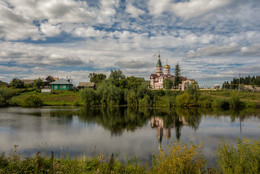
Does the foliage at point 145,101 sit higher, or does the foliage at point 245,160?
the foliage at point 245,160

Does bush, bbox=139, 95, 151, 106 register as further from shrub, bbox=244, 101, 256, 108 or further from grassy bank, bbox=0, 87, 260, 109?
shrub, bbox=244, 101, 256, 108

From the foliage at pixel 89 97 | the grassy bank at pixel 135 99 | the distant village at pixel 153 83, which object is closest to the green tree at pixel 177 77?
the distant village at pixel 153 83

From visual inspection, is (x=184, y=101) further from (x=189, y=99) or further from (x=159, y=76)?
(x=159, y=76)

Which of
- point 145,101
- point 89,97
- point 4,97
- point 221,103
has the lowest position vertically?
point 221,103

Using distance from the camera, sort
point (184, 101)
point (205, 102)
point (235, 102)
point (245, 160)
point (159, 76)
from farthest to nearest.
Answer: point (159, 76)
point (184, 101)
point (205, 102)
point (235, 102)
point (245, 160)

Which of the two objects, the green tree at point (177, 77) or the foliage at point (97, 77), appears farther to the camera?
the foliage at point (97, 77)

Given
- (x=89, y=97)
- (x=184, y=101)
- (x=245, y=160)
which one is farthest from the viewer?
(x=89, y=97)

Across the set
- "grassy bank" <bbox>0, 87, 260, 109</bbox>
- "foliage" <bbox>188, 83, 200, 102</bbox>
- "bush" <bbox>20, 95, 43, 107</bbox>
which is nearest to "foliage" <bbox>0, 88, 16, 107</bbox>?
"grassy bank" <bbox>0, 87, 260, 109</bbox>

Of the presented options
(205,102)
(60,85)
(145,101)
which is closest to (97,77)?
(60,85)

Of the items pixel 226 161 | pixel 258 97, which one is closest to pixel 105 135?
pixel 226 161

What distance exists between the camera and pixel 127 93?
5381 centimetres

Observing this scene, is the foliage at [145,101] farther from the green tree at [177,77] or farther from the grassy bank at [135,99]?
the green tree at [177,77]

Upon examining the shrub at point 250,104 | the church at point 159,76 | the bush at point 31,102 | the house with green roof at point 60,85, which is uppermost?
the church at point 159,76

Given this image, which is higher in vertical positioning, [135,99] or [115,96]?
[115,96]
